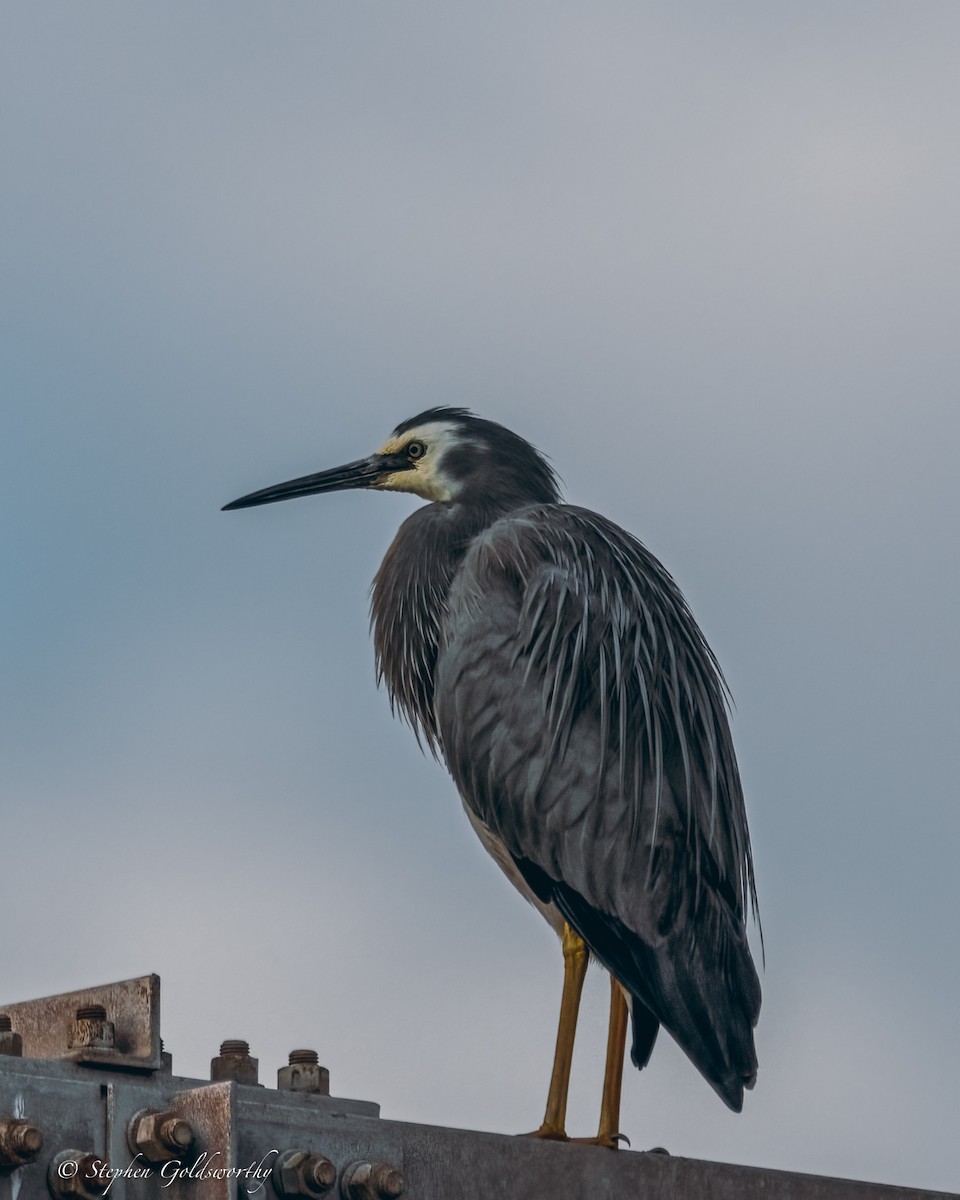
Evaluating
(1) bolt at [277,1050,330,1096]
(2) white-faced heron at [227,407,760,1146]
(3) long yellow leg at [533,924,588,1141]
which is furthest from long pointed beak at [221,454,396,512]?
(1) bolt at [277,1050,330,1096]

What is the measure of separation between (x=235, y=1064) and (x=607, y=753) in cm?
222

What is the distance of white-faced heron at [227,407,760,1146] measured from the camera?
616cm

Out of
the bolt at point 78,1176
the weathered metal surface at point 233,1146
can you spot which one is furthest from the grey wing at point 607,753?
the bolt at point 78,1176

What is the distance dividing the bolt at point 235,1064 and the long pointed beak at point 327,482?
3.58 meters

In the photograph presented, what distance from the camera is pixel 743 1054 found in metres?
5.85

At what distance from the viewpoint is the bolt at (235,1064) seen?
4.68 meters

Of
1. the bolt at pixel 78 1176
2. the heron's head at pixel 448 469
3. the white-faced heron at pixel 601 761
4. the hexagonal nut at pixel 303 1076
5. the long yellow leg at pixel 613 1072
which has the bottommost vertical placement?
A: the bolt at pixel 78 1176

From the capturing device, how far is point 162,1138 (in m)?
3.50

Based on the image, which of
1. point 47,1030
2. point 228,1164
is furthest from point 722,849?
point 228,1164

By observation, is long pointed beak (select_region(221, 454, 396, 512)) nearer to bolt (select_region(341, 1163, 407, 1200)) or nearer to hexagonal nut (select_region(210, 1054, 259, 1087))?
hexagonal nut (select_region(210, 1054, 259, 1087))

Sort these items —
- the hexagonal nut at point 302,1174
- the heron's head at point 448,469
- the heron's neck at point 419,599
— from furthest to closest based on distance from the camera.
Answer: the heron's head at point 448,469 → the heron's neck at point 419,599 → the hexagonal nut at point 302,1174

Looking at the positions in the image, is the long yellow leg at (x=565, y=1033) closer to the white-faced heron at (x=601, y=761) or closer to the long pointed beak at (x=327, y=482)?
the white-faced heron at (x=601, y=761)

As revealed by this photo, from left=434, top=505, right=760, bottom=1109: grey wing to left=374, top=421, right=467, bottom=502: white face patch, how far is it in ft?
A: 2.41

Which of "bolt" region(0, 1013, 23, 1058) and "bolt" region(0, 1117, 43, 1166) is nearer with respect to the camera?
"bolt" region(0, 1117, 43, 1166)
